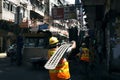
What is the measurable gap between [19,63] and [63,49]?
15.9m

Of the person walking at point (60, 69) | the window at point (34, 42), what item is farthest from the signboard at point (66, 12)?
the person walking at point (60, 69)

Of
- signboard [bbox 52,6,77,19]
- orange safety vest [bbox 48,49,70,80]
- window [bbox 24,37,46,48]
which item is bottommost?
orange safety vest [bbox 48,49,70,80]

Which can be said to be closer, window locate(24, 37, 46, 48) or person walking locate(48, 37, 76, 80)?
person walking locate(48, 37, 76, 80)

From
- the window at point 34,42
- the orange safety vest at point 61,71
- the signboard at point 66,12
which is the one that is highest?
the signboard at point 66,12

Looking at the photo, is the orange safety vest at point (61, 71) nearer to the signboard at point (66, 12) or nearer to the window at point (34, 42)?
the window at point (34, 42)

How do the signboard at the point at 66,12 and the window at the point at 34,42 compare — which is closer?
the window at the point at 34,42

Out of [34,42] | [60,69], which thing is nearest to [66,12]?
[34,42]

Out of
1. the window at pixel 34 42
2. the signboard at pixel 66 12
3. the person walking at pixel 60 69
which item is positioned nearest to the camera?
the person walking at pixel 60 69

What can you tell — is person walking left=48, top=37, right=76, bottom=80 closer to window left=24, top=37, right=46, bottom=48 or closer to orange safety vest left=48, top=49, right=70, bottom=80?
orange safety vest left=48, top=49, right=70, bottom=80

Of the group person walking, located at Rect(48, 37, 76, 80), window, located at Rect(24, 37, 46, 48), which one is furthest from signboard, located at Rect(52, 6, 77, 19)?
person walking, located at Rect(48, 37, 76, 80)

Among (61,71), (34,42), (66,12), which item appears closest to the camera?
(61,71)

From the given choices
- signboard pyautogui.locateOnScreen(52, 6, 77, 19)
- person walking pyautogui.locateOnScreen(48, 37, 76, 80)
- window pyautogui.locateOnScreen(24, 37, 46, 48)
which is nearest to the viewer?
person walking pyautogui.locateOnScreen(48, 37, 76, 80)

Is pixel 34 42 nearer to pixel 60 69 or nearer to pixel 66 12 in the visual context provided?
pixel 60 69

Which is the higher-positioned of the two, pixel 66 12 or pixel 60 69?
pixel 66 12
